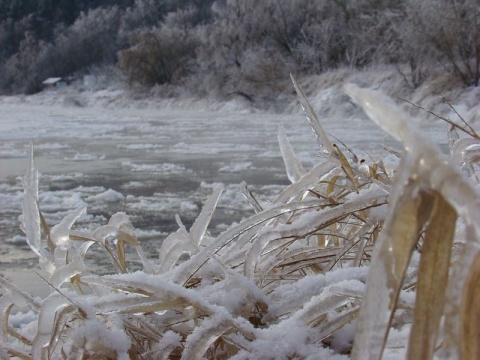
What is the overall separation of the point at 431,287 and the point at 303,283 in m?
0.27

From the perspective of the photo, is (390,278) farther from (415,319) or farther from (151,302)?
(151,302)

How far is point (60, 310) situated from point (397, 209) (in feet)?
1.04

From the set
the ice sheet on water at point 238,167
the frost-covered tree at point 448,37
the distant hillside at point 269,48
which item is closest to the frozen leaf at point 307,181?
the ice sheet on water at point 238,167

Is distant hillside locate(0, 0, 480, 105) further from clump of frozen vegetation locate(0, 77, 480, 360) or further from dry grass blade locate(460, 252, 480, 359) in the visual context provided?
dry grass blade locate(460, 252, 480, 359)

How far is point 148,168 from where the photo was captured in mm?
5914

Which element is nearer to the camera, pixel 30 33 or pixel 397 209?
pixel 397 209

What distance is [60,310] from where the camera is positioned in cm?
48

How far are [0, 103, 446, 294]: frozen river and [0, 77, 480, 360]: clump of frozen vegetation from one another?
176mm

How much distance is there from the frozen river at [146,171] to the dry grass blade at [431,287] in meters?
0.51

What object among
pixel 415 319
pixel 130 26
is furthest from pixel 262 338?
pixel 130 26

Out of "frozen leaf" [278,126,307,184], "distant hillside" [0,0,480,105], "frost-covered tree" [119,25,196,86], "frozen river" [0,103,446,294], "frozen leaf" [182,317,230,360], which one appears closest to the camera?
"frozen leaf" [182,317,230,360]

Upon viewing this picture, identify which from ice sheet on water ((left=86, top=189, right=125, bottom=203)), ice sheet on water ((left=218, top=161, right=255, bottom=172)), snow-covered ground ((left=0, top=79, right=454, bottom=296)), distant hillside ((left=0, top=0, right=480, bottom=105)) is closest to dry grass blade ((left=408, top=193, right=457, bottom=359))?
snow-covered ground ((left=0, top=79, right=454, bottom=296))

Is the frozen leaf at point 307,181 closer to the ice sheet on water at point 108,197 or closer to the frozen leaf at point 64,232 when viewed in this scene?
the frozen leaf at point 64,232

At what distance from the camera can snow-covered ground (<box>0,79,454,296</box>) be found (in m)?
3.53
